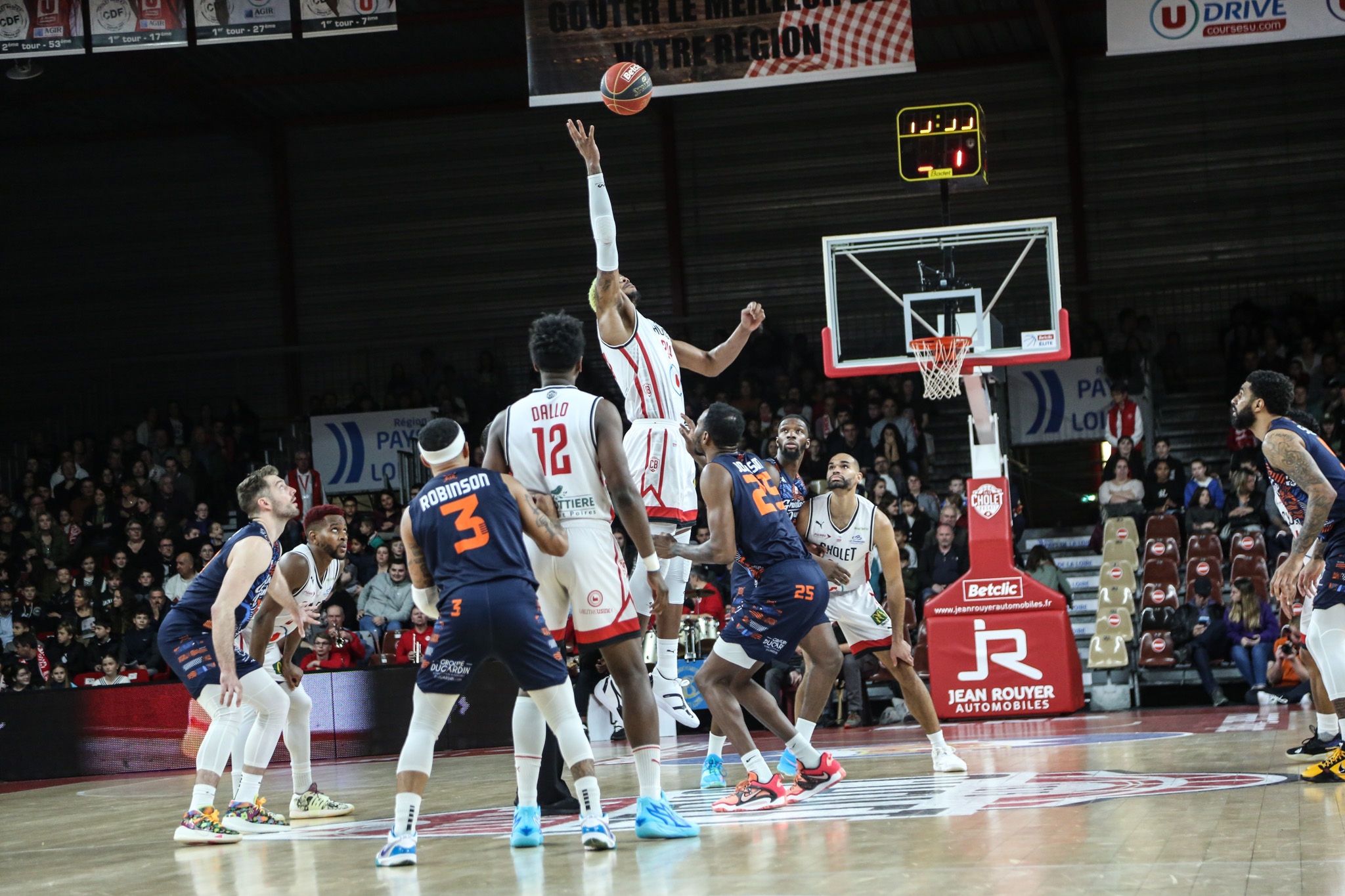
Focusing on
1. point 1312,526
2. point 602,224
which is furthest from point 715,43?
point 1312,526

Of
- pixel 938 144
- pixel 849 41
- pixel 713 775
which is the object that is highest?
pixel 849 41

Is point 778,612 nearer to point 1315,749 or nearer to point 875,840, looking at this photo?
point 875,840

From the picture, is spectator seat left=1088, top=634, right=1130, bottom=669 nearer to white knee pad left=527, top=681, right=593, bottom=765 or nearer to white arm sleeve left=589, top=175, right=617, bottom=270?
white arm sleeve left=589, top=175, right=617, bottom=270

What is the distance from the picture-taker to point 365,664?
53.9 feet

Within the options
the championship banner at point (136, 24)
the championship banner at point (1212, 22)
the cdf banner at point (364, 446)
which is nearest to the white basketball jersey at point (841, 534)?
the championship banner at point (1212, 22)

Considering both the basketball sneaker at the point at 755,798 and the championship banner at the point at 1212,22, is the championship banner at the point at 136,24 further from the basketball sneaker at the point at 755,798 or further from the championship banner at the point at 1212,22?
the basketball sneaker at the point at 755,798

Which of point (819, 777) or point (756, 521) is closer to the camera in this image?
point (756, 521)

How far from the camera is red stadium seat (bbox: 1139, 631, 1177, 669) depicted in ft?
52.7

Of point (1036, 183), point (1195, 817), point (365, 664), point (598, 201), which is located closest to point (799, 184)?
point (1036, 183)

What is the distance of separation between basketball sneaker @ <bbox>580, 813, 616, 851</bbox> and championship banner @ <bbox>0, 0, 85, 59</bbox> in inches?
543

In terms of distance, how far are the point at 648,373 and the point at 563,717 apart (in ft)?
9.76

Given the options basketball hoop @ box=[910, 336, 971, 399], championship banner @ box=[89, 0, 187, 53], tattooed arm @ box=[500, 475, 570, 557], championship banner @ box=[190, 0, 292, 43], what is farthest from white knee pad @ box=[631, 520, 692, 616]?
championship banner @ box=[89, 0, 187, 53]

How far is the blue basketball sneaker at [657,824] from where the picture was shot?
6.58m

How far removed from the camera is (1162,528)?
58.7ft
